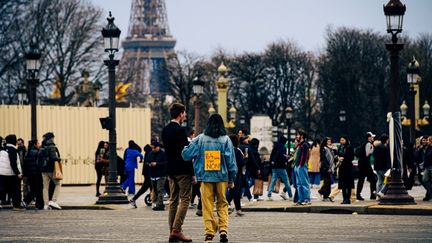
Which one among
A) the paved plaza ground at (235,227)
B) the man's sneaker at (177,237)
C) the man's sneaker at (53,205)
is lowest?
the man's sneaker at (53,205)

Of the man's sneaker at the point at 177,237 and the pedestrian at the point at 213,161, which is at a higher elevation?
the pedestrian at the point at 213,161

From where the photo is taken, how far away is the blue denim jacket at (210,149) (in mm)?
19359

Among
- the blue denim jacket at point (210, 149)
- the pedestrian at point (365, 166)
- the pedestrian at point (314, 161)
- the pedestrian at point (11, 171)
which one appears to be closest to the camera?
the blue denim jacket at point (210, 149)

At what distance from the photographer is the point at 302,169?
30578mm

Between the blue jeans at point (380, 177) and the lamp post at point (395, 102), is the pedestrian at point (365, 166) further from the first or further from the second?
the lamp post at point (395, 102)

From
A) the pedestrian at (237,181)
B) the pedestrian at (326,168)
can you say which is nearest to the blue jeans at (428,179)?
the pedestrian at (326,168)

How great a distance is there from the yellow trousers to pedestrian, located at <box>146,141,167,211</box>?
1109 cm

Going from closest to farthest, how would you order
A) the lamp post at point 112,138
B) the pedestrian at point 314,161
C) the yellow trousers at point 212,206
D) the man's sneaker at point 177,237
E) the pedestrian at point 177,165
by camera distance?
the yellow trousers at point 212,206 < the man's sneaker at point 177,237 < the pedestrian at point 177,165 < the lamp post at point 112,138 < the pedestrian at point 314,161

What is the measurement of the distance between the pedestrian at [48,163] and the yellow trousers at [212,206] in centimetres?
1270

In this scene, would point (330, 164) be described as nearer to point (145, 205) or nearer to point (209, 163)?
point (145, 205)

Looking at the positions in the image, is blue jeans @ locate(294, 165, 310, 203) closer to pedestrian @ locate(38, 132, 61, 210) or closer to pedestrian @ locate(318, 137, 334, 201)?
pedestrian @ locate(318, 137, 334, 201)

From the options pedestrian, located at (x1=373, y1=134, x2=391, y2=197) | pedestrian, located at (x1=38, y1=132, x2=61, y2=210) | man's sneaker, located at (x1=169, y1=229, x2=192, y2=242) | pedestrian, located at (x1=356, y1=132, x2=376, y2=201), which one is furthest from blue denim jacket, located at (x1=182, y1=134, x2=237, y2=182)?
pedestrian, located at (x1=356, y1=132, x2=376, y2=201)

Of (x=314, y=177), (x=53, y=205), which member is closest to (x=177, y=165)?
(x=53, y=205)

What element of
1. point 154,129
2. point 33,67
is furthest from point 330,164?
point 154,129
